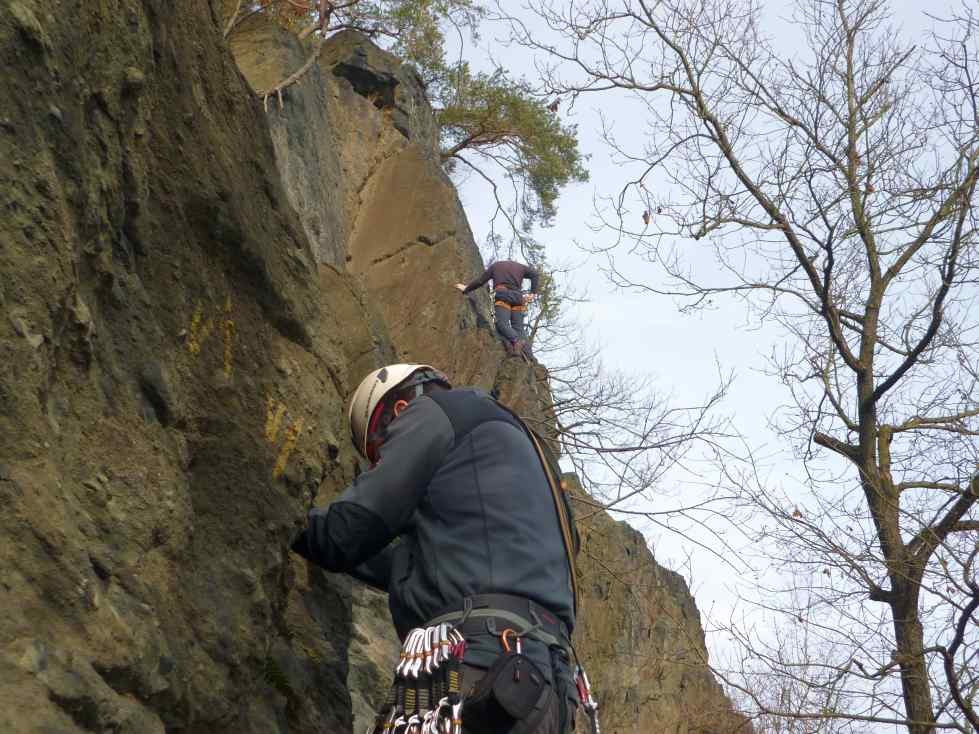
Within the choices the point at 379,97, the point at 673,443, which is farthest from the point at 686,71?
the point at 379,97

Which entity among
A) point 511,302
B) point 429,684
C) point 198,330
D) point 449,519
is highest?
point 511,302

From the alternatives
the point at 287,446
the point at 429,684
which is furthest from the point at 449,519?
the point at 287,446

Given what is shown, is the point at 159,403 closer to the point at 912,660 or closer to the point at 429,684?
the point at 429,684

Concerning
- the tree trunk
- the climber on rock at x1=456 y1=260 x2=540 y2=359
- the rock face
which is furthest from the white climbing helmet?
the climber on rock at x1=456 y1=260 x2=540 y2=359

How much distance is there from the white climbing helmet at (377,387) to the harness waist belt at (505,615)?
1.00m

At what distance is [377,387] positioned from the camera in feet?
14.6

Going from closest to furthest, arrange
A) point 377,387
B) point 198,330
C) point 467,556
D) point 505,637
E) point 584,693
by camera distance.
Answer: point 505,637 < point 467,556 < point 198,330 < point 584,693 < point 377,387

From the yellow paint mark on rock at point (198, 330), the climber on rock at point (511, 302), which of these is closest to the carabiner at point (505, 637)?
the yellow paint mark on rock at point (198, 330)

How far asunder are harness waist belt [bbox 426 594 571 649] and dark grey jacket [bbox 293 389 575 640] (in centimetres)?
3

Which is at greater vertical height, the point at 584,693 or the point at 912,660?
the point at 912,660

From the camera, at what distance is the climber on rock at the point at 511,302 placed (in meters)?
15.4

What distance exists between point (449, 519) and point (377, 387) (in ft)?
2.49

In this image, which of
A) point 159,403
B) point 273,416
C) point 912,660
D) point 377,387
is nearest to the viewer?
point 159,403

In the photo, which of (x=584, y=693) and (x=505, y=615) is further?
(x=584, y=693)
